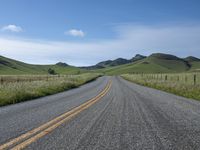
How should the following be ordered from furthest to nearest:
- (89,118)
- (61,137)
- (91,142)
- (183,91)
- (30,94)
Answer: (183,91) < (30,94) < (89,118) < (61,137) < (91,142)

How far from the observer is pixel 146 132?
6.51m

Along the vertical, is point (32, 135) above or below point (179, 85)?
above

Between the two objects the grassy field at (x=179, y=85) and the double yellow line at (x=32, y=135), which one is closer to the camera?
the double yellow line at (x=32, y=135)

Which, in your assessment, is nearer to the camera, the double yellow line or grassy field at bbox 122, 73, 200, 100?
the double yellow line

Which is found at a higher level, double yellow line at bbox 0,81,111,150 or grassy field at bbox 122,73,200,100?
double yellow line at bbox 0,81,111,150

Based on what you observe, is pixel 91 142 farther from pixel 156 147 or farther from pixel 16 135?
pixel 16 135

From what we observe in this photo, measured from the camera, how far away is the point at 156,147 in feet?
17.0

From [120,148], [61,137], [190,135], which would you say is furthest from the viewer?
[190,135]

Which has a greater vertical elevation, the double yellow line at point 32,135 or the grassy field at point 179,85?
the double yellow line at point 32,135

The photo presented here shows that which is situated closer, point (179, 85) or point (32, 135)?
point (32, 135)

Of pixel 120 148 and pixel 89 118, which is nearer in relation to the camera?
pixel 120 148

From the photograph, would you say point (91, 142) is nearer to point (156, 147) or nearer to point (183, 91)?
point (156, 147)

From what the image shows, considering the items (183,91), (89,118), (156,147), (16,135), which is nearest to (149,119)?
(89,118)

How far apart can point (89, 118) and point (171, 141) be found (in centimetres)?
322
